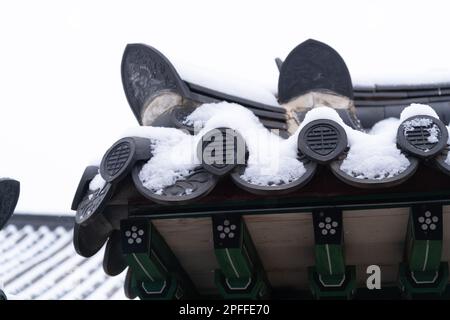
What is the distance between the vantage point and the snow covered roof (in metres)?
→ 8.73

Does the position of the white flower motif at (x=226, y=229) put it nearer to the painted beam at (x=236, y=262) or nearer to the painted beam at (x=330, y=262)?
the painted beam at (x=236, y=262)

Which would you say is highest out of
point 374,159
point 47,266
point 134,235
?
point 374,159

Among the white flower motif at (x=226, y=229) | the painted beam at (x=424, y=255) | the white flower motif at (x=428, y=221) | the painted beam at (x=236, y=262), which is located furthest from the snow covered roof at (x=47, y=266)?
the white flower motif at (x=428, y=221)

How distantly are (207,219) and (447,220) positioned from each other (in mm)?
1227

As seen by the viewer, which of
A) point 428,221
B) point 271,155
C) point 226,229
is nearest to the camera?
point 271,155

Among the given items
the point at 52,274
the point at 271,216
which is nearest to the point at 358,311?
the point at 271,216

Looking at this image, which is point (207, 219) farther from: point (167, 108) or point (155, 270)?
point (167, 108)

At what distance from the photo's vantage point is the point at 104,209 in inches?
148

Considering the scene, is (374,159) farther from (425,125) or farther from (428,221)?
(428,221)

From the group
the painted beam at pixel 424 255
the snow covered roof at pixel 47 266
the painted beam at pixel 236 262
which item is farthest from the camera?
the snow covered roof at pixel 47 266

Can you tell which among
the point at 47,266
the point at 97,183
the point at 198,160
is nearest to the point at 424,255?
the point at 198,160

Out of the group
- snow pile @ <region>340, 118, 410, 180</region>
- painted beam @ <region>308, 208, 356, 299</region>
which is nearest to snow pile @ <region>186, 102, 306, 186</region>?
snow pile @ <region>340, 118, 410, 180</region>

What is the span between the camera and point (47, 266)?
10117 millimetres

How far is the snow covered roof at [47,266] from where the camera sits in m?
8.73
